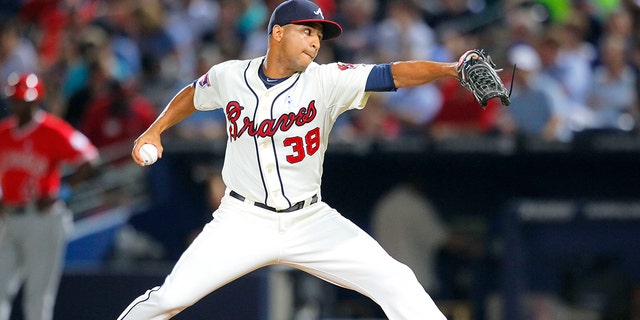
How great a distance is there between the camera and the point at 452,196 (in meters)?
9.70

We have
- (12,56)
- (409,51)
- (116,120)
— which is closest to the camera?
(116,120)

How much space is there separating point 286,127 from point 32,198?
10.7 ft

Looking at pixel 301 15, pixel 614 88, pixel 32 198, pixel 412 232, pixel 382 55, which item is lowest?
pixel 412 232

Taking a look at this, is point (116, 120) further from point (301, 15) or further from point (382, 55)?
point (301, 15)

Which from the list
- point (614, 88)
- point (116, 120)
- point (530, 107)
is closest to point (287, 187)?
point (530, 107)

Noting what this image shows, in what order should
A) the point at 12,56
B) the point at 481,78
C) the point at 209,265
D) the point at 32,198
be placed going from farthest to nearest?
1. the point at 12,56
2. the point at 32,198
3. the point at 209,265
4. the point at 481,78

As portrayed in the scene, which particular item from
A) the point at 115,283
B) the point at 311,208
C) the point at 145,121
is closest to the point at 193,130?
the point at 145,121

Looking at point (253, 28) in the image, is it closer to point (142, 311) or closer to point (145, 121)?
point (145, 121)

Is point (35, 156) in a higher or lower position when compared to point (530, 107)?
higher

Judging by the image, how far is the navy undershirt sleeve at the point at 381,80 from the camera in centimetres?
492

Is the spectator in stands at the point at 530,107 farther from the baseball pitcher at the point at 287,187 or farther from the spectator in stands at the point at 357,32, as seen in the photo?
the baseball pitcher at the point at 287,187

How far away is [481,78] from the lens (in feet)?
15.2

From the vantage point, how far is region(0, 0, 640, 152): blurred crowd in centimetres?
905

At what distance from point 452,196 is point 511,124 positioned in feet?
A: 3.42
